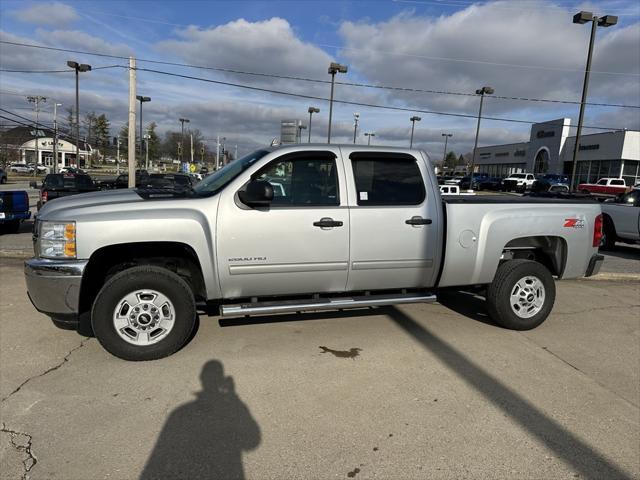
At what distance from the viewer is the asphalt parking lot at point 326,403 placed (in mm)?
2785

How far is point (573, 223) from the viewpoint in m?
5.24

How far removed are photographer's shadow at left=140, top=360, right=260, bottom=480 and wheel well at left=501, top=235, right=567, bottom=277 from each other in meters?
3.48

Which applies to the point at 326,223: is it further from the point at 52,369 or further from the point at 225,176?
the point at 52,369

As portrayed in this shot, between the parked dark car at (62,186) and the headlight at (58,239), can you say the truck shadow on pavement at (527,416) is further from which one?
the parked dark car at (62,186)

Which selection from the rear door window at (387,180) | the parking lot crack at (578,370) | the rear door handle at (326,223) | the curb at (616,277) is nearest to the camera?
the parking lot crack at (578,370)

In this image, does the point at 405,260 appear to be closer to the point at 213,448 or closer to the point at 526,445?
the point at 526,445

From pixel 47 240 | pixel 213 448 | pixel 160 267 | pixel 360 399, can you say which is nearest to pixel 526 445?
pixel 360 399

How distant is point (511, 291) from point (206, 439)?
11.8 feet

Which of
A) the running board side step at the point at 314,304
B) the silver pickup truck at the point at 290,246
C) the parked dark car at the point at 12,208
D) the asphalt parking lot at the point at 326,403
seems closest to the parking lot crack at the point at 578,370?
the asphalt parking lot at the point at 326,403

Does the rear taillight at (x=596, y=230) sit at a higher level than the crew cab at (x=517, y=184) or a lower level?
lower

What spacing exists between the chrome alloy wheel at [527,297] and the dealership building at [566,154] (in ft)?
148

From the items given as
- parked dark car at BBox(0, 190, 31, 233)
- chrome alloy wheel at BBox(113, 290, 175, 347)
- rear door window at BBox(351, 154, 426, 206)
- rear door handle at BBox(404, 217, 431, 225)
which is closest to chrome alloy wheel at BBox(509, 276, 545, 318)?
rear door handle at BBox(404, 217, 431, 225)

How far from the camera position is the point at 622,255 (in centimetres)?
1153

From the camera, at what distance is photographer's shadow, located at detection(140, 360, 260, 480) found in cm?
267
